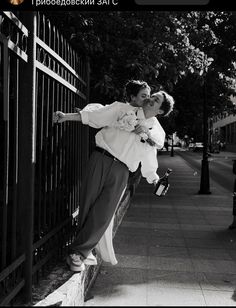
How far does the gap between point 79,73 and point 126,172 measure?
4.71ft

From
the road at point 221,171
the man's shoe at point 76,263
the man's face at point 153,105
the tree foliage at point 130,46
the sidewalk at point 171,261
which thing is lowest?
the road at point 221,171

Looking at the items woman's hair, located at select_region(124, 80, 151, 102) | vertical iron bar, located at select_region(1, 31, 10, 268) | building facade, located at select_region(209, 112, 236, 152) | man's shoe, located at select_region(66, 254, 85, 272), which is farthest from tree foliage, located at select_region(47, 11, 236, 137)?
building facade, located at select_region(209, 112, 236, 152)

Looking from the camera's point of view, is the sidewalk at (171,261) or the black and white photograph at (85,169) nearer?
the black and white photograph at (85,169)

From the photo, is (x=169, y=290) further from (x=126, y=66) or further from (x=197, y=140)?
(x=197, y=140)

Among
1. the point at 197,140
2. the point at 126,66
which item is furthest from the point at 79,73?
the point at 197,140

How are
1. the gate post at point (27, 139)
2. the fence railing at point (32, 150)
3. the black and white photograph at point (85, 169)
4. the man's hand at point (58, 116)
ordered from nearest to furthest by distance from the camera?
the fence railing at point (32, 150) < the black and white photograph at point (85, 169) < the gate post at point (27, 139) < the man's hand at point (58, 116)

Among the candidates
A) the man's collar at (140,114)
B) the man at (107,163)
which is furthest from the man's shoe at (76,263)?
the man's collar at (140,114)

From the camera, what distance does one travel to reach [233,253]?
5992mm

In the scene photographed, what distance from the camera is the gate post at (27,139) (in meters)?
3.19

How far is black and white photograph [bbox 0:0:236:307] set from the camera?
3.06 metres

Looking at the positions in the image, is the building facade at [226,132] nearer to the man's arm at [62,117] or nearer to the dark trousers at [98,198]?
the dark trousers at [98,198]

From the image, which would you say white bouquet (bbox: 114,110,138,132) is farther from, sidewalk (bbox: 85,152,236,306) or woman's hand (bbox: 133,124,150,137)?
sidewalk (bbox: 85,152,236,306)

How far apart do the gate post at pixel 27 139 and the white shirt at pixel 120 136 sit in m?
0.82

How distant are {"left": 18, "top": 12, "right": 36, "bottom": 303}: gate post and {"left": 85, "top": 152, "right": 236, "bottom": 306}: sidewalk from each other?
877 millimetres
